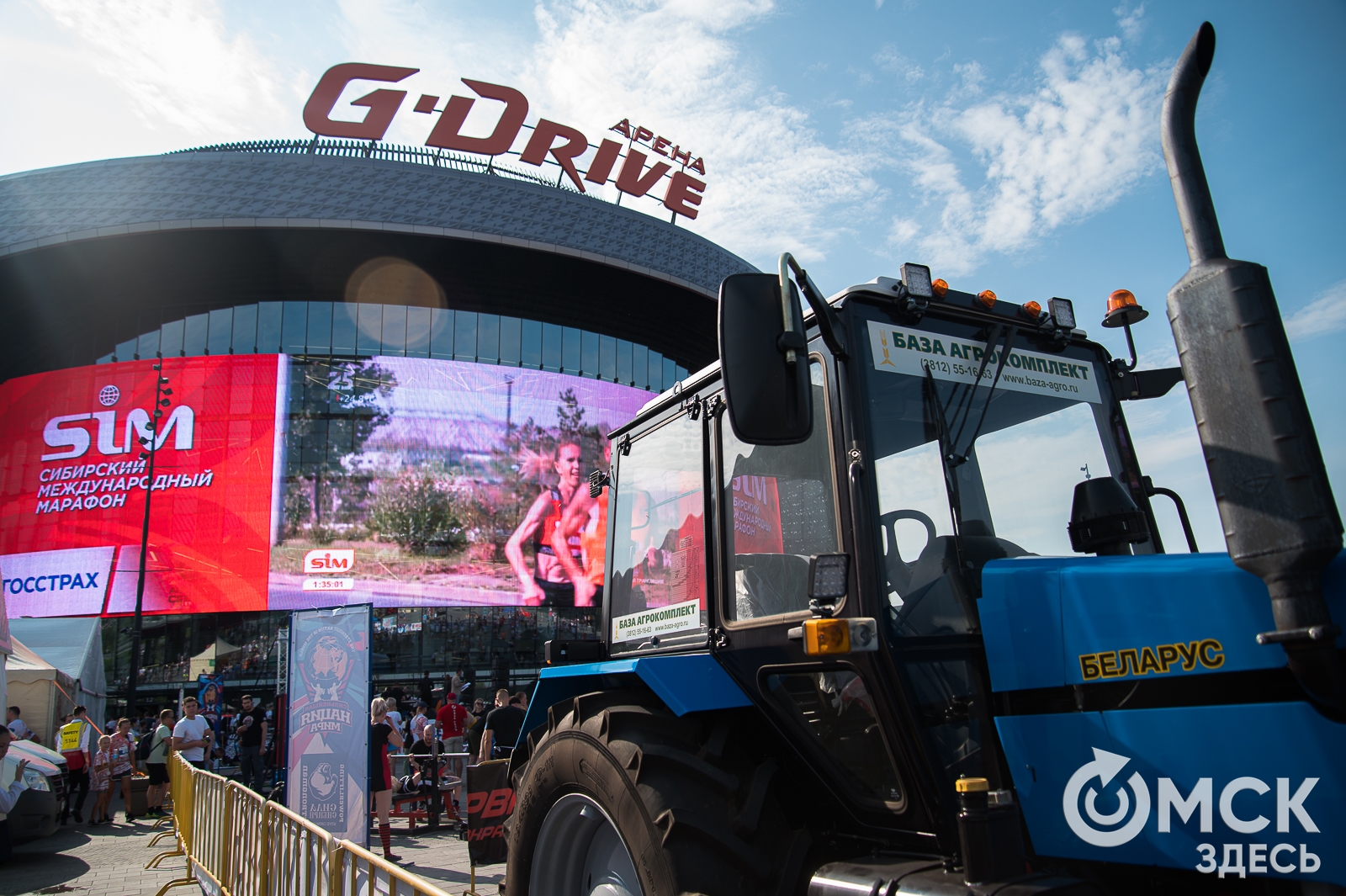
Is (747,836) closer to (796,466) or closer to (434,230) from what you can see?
(796,466)

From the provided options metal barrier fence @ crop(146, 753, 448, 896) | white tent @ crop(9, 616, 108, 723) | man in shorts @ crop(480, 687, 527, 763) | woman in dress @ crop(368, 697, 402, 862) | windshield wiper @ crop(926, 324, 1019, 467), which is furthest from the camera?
white tent @ crop(9, 616, 108, 723)

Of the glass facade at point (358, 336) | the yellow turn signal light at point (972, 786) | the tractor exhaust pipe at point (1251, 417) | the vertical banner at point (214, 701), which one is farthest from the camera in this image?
the glass facade at point (358, 336)

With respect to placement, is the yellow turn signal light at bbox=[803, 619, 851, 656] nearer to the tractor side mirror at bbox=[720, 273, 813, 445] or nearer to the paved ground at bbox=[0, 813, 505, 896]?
the tractor side mirror at bbox=[720, 273, 813, 445]

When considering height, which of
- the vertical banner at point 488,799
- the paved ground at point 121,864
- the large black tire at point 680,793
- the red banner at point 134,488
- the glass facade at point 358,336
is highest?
the glass facade at point 358,336

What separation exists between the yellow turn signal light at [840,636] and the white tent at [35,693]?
18.5 metres

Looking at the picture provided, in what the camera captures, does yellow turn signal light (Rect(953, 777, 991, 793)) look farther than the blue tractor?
Yes

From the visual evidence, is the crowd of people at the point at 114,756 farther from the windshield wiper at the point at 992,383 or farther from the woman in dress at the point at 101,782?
the windshield wiper at the point at 992,383

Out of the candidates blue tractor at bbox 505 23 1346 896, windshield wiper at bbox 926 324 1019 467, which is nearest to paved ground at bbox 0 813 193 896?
blue tractor at bbox 505 23 1346 896

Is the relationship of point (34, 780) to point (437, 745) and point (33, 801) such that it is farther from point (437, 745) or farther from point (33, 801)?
point (437, 745)

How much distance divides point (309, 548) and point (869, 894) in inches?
1322

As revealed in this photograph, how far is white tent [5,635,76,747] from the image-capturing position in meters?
16.0

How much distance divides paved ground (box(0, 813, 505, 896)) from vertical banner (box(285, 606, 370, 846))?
3.15 ft

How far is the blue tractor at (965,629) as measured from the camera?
165 centimetres

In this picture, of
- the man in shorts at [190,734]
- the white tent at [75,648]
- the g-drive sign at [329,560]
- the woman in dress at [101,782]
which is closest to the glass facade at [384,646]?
the g-drive sign at [329,560]
